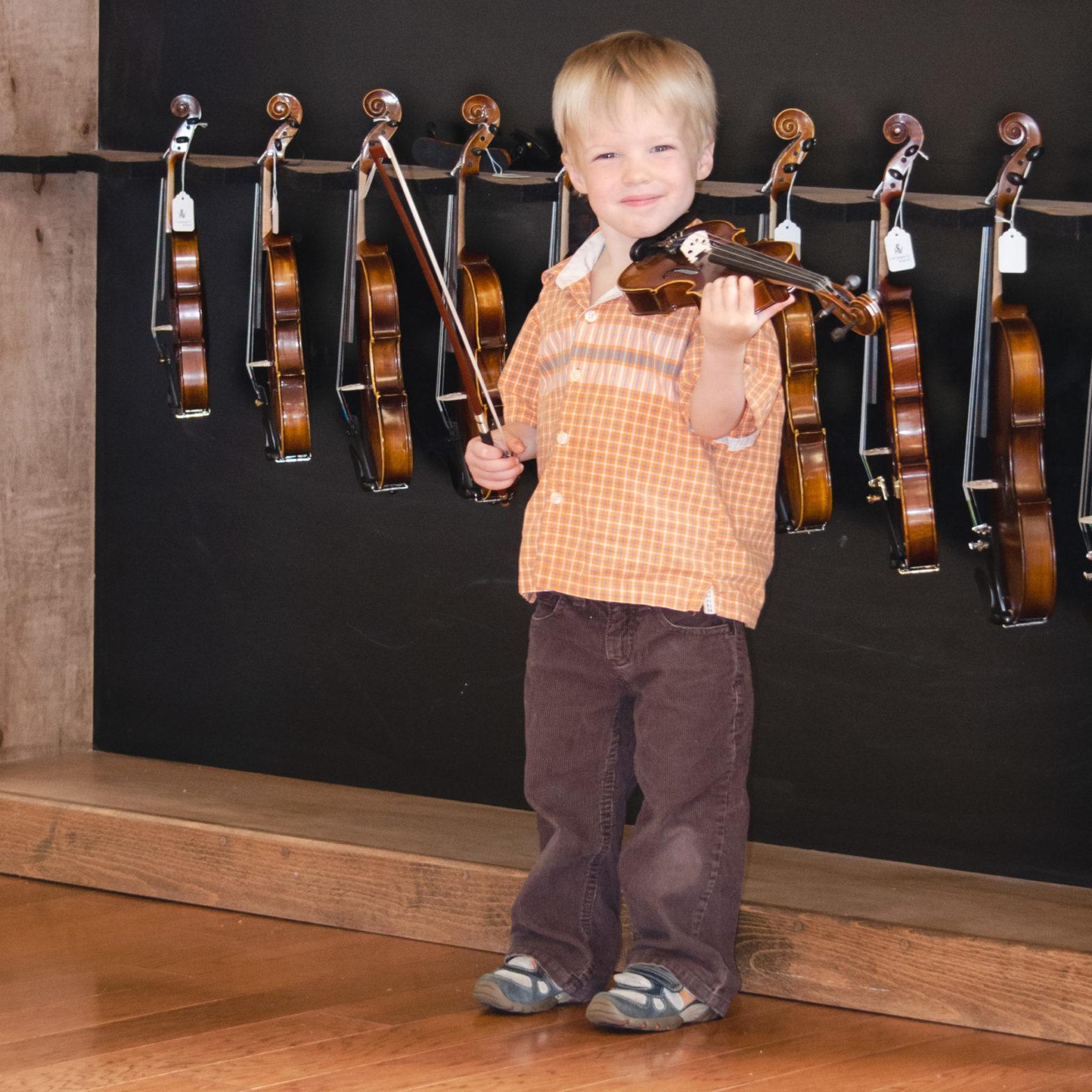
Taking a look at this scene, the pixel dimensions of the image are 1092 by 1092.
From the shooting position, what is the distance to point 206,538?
2994 mm

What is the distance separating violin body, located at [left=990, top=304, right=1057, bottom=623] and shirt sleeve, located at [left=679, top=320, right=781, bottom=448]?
16.5 inches

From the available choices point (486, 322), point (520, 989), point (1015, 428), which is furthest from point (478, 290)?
point (520, 989)

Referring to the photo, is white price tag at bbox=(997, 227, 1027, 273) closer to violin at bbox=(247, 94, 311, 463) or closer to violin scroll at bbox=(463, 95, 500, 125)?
violin scroll at bbox=(463, 95, 500, 125)

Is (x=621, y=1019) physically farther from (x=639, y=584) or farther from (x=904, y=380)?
(x=904, y=380)

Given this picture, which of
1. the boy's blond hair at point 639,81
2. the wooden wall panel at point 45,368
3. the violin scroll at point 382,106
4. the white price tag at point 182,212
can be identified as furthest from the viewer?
the wooden wall panel at point 45,368

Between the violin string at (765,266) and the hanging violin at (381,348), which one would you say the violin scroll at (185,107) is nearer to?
the hanging violin at (381,348)

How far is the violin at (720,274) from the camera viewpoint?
5.67 ft

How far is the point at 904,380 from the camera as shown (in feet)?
7.36

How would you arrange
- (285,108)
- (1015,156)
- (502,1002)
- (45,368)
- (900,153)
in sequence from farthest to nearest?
(45,368) < (285,108) < (900,153) < (1015,156) < (502,1002)

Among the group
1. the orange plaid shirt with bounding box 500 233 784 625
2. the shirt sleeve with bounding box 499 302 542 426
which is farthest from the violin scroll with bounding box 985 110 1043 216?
the shirt sleeve with bounding box 499 302 542 426

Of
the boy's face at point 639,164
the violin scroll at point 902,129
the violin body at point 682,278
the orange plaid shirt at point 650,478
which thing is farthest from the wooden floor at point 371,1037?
the violin scroll at point 902,129

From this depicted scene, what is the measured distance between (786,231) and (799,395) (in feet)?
0.84

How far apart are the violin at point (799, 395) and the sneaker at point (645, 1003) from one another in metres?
0.74

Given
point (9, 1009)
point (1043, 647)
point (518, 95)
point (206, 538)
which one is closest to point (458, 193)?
point (518, 95)
